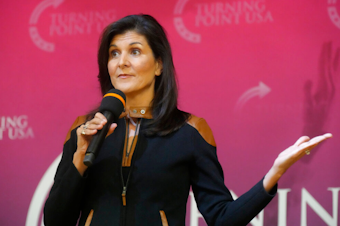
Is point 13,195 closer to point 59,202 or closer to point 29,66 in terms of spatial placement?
point 29,66

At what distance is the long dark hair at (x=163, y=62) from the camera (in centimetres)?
140

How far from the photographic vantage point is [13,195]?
2.36m

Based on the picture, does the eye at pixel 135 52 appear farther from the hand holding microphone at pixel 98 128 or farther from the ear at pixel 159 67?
the hand holding microphone at pixel 98 128

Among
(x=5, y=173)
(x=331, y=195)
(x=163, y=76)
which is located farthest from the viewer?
(x=5, y=173)

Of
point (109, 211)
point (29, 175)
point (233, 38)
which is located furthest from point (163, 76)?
point (29, 175)

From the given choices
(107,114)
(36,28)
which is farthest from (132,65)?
(36,28)

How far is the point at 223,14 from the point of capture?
93.3 inches

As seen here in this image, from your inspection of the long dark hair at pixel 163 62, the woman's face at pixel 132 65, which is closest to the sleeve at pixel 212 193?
the long dark hair at pixel 163 62

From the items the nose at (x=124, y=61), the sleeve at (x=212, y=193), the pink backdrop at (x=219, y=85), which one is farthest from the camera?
the pink backdrop at (x=219, y=85)

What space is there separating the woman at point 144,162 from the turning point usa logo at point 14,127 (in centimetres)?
112

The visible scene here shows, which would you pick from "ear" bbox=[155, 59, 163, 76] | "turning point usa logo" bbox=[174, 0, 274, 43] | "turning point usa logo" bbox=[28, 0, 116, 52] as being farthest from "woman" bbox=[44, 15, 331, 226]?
"turning point usa logo" bbox=[28, 0, 116, 52]

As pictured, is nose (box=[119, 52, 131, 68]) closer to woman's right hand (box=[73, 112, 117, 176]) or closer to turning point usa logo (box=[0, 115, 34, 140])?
woman's right hand (box=[73, 112, 117, 176])

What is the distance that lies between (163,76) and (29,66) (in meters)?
1.34

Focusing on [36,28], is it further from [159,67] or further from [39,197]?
[159,67]
